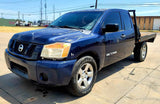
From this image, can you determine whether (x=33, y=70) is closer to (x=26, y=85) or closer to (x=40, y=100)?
(x=40, y=100)

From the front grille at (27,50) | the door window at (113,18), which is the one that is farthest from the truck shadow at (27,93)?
the door window at (113,18)

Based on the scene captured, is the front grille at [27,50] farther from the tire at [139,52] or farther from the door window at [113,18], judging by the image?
the tire at [139,52]

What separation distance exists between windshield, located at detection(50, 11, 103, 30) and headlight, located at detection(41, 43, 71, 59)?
3.45ft

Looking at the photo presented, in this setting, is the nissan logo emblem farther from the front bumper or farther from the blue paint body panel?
the front bumper

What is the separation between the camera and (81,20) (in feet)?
11.9

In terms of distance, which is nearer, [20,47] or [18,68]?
[20,47]

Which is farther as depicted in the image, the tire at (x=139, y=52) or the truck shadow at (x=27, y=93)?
the tire at (x=139, y=52)

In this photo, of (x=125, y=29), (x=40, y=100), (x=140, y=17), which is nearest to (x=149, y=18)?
(x=140, y=17)

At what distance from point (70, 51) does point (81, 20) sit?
1.40 m

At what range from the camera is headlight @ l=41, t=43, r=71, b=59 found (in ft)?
7.91

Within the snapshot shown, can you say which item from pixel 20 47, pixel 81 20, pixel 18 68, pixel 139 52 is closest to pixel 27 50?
pixel 20 47

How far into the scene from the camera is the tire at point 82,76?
263 centimetres

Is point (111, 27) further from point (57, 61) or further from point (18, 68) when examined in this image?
point (18, 68)

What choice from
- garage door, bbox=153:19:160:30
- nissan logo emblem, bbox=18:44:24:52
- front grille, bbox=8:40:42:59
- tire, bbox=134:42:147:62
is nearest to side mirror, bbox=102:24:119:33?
front grille, bbox=8:40:42:59
